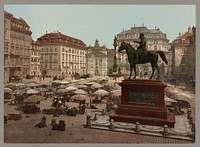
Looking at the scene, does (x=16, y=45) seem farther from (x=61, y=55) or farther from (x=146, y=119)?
(x=146, y=119)

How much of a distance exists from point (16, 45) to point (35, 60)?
837 mm

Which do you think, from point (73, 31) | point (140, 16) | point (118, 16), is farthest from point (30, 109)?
point (140, 16)

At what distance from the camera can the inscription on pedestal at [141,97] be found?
748cm

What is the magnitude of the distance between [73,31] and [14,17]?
1.95 m

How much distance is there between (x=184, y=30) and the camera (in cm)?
792

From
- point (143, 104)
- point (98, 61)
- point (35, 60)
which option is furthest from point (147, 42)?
point (35, 60)

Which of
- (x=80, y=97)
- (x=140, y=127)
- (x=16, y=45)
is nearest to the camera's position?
(x=140, y=127)

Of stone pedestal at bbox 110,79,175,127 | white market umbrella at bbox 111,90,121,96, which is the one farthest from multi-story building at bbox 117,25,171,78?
white market umbrella at bbox 111,90,121,96

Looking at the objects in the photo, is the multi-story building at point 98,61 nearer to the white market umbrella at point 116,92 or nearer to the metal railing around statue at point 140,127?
the white market umbrella at point 116,92

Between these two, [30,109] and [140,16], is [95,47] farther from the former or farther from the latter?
[30,109]

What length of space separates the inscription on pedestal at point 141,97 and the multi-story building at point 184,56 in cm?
126

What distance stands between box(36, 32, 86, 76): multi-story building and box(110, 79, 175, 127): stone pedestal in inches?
77.0

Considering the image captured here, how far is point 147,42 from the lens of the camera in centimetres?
809

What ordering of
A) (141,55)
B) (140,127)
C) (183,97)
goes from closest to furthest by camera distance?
(140,127) < (141,55) < (183,97)
